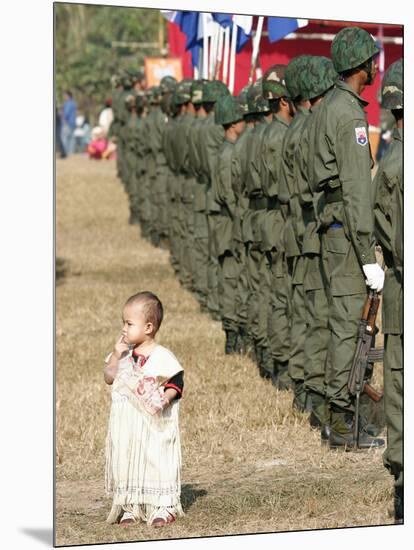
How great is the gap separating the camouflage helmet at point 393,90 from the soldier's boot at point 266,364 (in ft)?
12.5

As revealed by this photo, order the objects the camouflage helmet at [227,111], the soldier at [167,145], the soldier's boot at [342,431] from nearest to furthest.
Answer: the soldier's boot at [342,431], the camouflage helmet at [227,111], the soldier at [167,145]

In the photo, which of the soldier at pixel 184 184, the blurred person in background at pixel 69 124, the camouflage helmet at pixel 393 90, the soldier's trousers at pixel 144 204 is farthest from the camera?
the blurred person in background at pixel 69 124

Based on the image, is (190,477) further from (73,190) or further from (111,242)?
(73,190)

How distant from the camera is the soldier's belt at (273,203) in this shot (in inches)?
430

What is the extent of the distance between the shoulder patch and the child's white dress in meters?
1.89

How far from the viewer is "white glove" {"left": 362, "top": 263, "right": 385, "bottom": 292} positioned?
8297 mm

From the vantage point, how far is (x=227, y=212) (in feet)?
42.6

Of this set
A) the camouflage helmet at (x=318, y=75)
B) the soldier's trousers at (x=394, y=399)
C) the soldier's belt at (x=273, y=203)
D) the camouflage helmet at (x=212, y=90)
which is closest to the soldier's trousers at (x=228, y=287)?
the soldier's belt at (x=273, y=203)

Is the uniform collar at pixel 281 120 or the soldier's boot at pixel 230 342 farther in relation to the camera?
the soldier's boot at pixel 230 342

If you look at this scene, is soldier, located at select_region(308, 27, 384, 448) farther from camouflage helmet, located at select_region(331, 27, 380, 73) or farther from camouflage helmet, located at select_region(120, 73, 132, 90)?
camouflage helmet, located at select_region(120, 73, 132, 90)

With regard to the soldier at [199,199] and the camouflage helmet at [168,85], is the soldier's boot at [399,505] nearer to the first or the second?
the soldier at [199,199]

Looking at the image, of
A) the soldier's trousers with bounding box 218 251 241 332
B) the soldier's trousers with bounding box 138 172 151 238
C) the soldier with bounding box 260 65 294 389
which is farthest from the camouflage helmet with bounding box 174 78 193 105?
the soldier with bounding box 260 65 294 389

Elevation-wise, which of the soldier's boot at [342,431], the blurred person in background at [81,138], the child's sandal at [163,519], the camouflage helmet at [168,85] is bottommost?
the child's sandal at [163,519]

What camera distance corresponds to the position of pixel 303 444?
9258 millimetres
